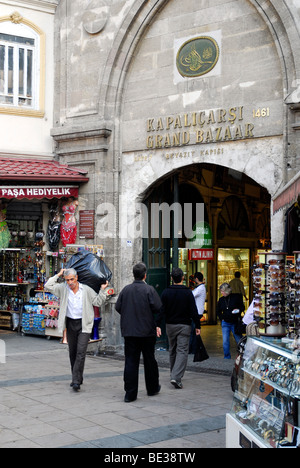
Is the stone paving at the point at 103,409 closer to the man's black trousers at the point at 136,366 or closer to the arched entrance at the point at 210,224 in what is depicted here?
the man's black trousers at the point at 136,366

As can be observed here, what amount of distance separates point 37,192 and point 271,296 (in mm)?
5900

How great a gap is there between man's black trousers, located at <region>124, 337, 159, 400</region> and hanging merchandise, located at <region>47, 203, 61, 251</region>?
5.92 m

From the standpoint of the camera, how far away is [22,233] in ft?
45.5

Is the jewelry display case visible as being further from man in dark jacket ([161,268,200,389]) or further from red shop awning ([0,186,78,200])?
red shop awning ([0,186,78,200])

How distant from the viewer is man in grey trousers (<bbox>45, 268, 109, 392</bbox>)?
8.42 metres

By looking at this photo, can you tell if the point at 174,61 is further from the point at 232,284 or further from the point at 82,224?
the point at 232,284

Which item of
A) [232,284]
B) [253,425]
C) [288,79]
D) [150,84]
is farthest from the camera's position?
[232,284]

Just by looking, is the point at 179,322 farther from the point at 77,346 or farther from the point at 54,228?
the point at 54,228

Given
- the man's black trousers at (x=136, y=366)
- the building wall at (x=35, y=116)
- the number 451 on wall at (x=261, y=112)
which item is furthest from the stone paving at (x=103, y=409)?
the building wall at (x=35, y=116)

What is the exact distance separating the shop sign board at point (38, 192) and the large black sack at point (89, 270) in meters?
2.07

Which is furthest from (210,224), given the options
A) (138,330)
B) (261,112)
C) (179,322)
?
(138,330)
